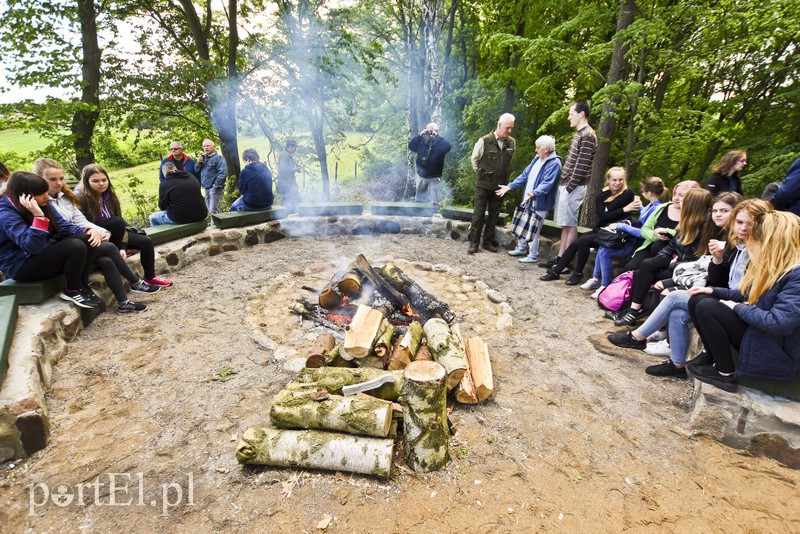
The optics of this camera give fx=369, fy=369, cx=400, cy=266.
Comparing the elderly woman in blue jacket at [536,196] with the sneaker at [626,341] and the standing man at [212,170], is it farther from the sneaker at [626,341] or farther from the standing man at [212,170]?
the standing man at [212,170]

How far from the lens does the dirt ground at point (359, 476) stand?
179cm

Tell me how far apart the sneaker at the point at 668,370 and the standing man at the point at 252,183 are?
5.91 m

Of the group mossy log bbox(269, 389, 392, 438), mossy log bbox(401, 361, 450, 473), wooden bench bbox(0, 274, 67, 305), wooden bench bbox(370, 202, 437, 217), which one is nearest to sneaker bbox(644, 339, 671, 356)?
mossy log bbox(401, 361, 450, 473)

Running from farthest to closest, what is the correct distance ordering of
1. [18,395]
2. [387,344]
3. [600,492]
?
1. [387,344]
2. [18,395]
3. [600,492]

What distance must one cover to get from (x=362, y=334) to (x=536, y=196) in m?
3.75

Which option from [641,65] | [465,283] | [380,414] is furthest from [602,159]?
[380,414]

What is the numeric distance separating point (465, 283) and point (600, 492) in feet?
9.88

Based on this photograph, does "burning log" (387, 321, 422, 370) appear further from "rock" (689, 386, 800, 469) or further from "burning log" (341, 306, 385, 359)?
"rock" (689, 386, 800, 469)

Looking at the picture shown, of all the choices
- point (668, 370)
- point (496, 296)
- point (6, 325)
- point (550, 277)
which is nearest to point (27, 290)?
point (6, 325)

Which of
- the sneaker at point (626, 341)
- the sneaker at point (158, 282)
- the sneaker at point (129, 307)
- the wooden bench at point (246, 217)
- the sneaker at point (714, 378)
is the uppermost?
the wooden bench at point (246, 217)

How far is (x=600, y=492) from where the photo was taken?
195 cm

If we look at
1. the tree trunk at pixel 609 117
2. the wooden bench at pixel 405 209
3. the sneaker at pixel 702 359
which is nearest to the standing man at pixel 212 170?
the wooden bench at pixel 405 209

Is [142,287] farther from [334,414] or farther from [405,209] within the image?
[405,209]

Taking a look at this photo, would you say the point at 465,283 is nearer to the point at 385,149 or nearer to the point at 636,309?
the point at 636,309
